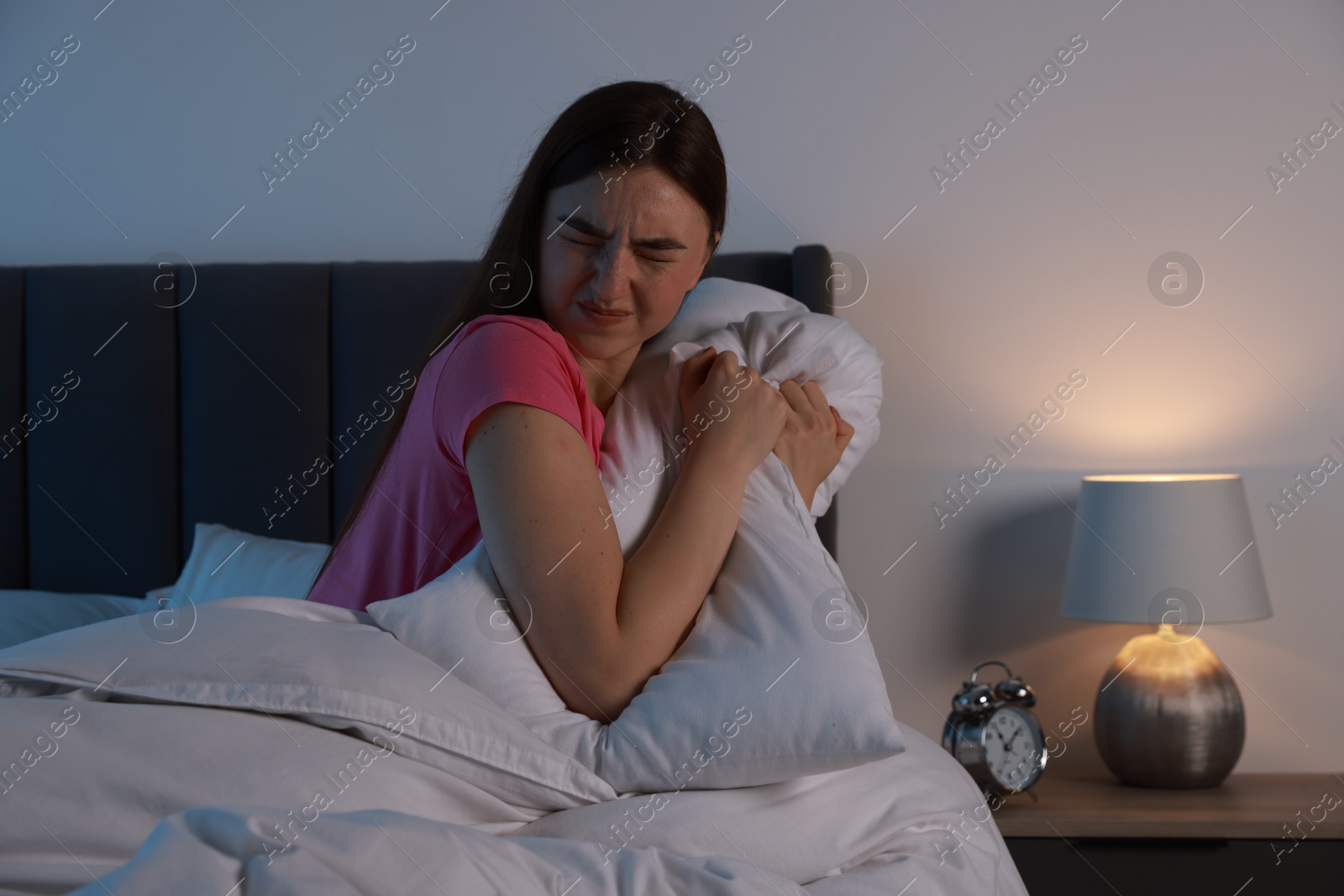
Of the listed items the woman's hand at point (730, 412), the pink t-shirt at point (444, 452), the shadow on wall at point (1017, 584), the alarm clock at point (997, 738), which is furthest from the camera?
the shadow on wall at point (1017, 584)

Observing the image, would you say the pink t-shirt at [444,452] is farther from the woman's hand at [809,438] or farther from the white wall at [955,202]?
the white wall at [955,202]

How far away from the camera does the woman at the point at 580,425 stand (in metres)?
0.90

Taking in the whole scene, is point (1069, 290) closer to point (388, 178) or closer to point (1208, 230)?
point (1208, 230)

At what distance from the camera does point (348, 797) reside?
2.45 ft

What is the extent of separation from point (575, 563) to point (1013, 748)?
1029 mm

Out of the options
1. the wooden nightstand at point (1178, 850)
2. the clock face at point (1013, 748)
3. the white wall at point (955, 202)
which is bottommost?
the wooden nightstand at point (1178, 850)

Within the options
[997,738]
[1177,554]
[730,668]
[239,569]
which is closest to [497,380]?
[730,668]

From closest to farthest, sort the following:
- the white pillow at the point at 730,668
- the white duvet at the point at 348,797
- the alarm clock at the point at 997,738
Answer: the white duvet at the point at 348,797
the white pillow at the point at 730,668
the alarm clock at the point at 997,738

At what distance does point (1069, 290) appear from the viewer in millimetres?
1913

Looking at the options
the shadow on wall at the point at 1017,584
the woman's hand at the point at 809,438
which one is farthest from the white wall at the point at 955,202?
the woman's hand at the point at 809,438

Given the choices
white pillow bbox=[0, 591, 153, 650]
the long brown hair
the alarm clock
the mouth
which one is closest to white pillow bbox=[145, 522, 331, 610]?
white pillow bbox=[0, 591, 153, 650]

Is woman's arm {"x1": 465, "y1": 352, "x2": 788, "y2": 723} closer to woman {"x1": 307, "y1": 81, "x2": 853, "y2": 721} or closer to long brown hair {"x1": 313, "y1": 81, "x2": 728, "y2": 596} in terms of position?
woman {"x1": 307, "y1": 81, "x2": 853, "y2": 721}

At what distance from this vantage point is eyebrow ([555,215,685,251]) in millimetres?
1077

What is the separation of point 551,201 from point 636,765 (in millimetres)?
605
